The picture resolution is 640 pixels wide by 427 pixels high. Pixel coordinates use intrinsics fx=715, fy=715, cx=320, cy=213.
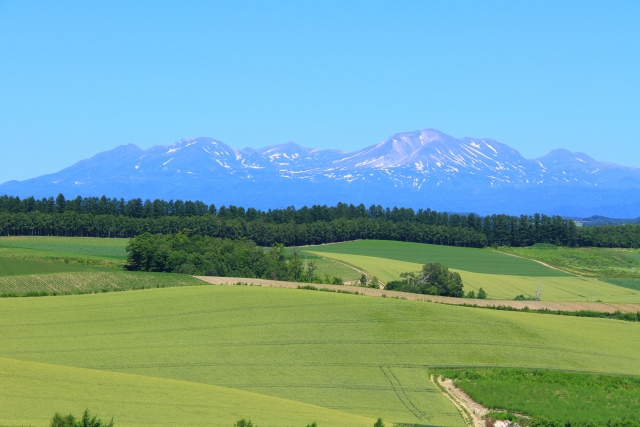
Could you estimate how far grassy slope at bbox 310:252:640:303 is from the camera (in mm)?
85125

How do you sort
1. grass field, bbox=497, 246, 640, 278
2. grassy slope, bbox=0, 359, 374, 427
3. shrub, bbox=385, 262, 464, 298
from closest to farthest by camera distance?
grassy slope, bbox=0, 359, 374, 427
shrub, bbox=385, 262, 464, 298
grass field, bbox=497, 246, 640, 278

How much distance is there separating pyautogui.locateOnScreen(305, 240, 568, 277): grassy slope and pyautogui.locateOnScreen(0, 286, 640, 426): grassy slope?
1937 inches

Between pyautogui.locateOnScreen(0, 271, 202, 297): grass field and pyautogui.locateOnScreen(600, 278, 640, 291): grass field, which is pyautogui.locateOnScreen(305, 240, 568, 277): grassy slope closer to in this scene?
pyautogui.locateOnScreen(600, 278, 640, 291): grass field

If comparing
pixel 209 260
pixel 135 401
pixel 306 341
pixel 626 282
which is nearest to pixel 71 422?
pixel 135 401

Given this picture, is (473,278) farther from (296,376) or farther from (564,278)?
(296,376)

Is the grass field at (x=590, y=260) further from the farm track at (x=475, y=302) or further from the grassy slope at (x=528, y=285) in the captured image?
the farm track at (x=475, y=302)

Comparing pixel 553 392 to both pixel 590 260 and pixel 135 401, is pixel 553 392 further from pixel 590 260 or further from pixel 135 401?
pixel 590 260

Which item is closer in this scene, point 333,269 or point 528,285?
point 528,285

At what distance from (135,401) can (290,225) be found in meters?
119

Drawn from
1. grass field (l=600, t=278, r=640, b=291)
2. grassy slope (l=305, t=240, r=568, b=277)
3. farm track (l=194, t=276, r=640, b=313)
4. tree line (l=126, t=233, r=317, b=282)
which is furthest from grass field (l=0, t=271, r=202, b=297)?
grass field (l=600, t=278, r=640, b=291)

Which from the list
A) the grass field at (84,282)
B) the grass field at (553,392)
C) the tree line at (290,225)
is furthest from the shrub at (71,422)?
the tree line at (290,225)

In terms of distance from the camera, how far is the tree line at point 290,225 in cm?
15138

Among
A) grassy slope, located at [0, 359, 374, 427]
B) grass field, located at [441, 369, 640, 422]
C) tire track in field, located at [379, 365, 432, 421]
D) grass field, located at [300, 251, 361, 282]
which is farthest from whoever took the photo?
grass field, located at [300, 251, 361, 282]

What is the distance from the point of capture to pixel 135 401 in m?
33.3
